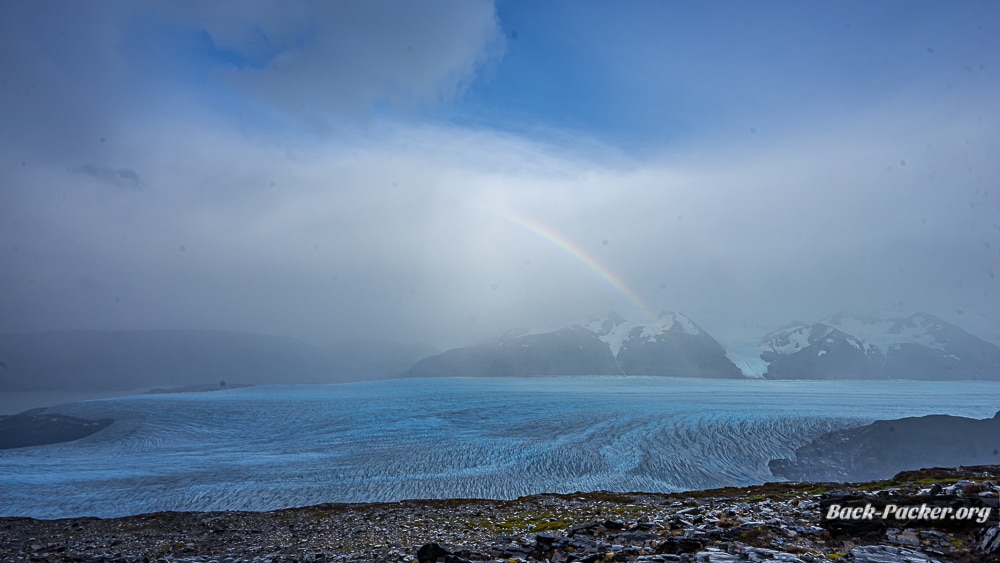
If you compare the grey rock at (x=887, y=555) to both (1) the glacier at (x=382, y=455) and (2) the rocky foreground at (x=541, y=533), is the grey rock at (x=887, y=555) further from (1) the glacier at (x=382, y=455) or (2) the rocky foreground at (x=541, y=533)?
(1) the glacier at (x=382, y=455)

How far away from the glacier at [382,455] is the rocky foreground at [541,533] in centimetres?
694

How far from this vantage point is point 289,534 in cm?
2516

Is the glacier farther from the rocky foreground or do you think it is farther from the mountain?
the rocky foreground

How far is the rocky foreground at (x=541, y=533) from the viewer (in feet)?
40.1

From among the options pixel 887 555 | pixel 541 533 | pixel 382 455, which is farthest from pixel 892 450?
pixel 541 533

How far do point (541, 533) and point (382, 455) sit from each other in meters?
39.6

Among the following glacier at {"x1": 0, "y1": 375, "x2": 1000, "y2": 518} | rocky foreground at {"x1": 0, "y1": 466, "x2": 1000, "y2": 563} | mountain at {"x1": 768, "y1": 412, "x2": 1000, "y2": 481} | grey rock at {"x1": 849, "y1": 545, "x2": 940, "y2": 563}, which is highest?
grey rock at {"x1": 849, "y1": 545, "x2": 940, "y2": 563}

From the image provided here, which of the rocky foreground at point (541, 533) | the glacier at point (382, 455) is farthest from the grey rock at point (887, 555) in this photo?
the glacier at point (382, 455)

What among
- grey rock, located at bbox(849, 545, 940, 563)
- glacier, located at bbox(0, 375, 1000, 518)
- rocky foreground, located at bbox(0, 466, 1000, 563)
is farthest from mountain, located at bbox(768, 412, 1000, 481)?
grey rock, located at bbox(849, 545, 940, 563)

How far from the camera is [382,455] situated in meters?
51.8

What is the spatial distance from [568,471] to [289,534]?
85.8 ft

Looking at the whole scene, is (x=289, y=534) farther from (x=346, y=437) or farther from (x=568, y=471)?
(x=346, y=437)

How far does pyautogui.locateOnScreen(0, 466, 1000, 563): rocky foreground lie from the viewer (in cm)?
1221

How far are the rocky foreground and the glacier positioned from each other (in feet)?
22.8
